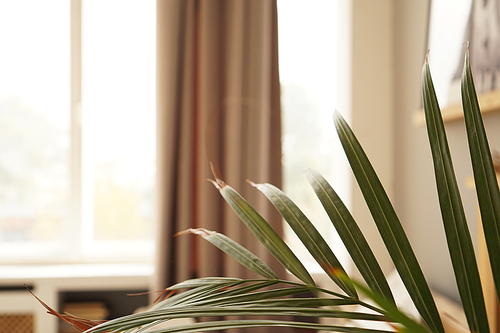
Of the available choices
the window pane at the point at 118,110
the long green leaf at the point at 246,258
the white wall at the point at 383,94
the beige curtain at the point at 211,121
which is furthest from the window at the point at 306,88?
the long green leaf at the point at 246,258

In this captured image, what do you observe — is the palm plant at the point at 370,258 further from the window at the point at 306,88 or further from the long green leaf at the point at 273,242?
the window at the point at 306,88

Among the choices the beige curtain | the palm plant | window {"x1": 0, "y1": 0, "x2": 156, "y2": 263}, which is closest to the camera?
the palm plant

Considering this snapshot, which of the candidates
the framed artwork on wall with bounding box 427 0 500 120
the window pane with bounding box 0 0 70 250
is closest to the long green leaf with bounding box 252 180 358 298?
the framed artwork on wall with bounding box 427 0 500 120

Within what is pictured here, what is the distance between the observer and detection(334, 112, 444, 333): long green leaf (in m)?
0.38

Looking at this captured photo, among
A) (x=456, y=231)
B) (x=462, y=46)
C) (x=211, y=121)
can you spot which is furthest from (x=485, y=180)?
(x=211, y=121)

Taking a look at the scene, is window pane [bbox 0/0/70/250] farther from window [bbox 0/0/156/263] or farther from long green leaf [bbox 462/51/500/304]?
long green leaf [bbox 462/51/500/304]

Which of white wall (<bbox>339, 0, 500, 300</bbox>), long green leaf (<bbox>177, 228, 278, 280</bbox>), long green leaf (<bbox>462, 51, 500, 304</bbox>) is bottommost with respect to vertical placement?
long green leaf (<bbox>177, 228, 278, 280</bbox>)

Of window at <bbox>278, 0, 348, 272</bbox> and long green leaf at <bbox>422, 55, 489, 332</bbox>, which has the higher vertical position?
window at <bbox>278, 0, 348, 272</bbox>

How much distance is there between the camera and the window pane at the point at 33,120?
1.88 meters

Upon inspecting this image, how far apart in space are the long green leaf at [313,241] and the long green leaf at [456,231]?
0.12 m

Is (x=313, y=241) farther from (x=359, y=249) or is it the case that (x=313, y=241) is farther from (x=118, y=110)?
(x=118, y=110)

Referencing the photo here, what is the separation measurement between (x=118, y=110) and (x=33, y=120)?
459 millimetres

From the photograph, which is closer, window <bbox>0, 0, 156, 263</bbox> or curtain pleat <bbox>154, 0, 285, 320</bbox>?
curtain pleat <bbox>154, 0, 285, 320</bbox>

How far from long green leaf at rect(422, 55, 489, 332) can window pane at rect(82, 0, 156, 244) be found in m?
1.69
